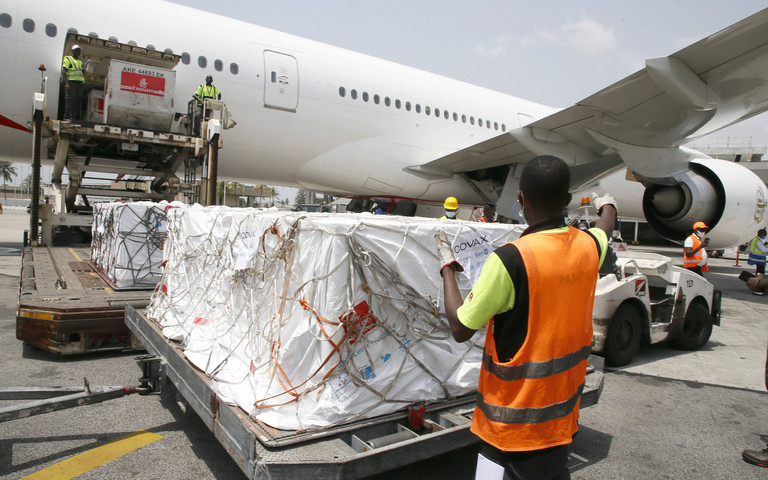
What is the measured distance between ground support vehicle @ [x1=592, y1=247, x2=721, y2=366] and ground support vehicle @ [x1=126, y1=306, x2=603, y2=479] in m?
2.89

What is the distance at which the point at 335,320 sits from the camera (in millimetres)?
2572

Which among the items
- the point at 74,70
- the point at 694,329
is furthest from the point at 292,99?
the point at 694,329

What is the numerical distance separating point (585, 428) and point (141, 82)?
8092mm

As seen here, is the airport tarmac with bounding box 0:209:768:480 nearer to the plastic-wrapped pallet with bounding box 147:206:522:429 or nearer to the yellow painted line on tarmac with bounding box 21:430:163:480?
the yellow painted line on tarmac with bounding box 21:430:163:480

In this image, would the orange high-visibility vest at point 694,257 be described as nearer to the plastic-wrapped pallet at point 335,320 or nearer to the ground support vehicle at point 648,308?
the ground support vehicle at point 648,308

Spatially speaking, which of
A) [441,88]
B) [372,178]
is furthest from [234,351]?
[441,88]

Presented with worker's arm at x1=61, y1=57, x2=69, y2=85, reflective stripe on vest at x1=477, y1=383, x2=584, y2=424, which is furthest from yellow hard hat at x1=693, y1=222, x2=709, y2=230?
worker's arm at x1=61, y1=57, x2=69, y2=85

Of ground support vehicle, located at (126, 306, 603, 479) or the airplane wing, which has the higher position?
the airplane wing

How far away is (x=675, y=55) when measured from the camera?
25.2 feet

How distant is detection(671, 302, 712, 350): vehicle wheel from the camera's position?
662 cm

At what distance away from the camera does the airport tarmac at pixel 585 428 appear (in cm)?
314

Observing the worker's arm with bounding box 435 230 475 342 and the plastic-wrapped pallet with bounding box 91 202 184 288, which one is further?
the plastic-wrapped pallet with bounding box 91 202 184 288

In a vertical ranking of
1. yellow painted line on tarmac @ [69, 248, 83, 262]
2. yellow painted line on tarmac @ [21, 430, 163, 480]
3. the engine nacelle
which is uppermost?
the engine nacelle

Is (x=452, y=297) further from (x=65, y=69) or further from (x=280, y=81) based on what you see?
(x=280, y=81)
